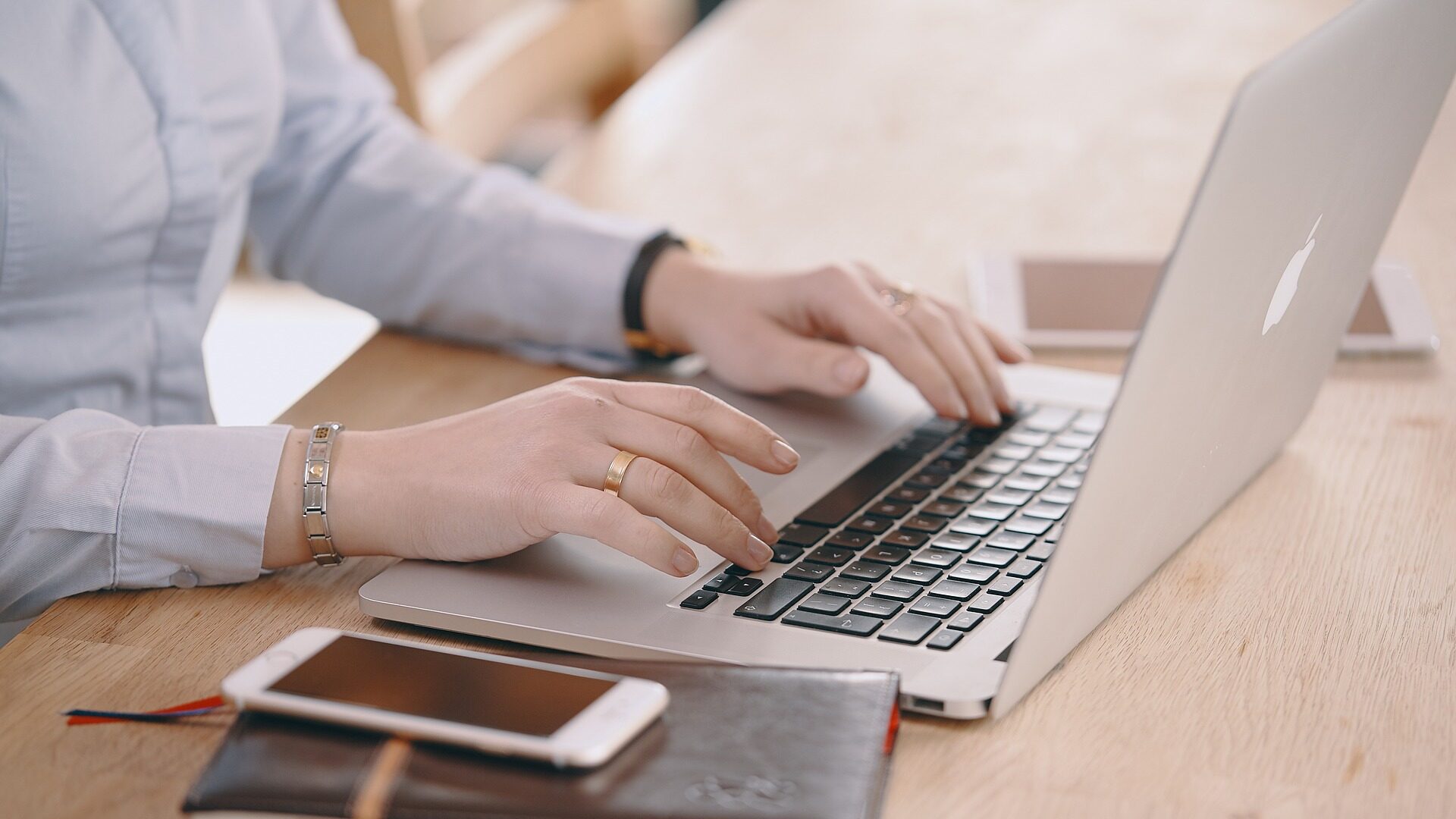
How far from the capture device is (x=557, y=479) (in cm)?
58

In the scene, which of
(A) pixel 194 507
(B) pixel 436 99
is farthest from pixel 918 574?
(B) pixel 436 99

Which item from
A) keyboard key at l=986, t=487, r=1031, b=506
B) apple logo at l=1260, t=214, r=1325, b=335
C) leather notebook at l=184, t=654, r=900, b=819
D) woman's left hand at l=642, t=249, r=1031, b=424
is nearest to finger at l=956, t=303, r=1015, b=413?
woman's left hand at l=642, t=249, r=1031, b=424

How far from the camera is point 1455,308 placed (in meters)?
0.90

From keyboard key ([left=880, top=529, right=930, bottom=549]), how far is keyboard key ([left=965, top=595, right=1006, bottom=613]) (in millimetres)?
56

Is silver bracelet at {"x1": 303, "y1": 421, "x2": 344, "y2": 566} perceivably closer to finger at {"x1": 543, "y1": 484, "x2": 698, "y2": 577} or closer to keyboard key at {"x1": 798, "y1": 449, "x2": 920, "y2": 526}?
finger at {"x1": 543, "y1": 484, "x2": 698, "y2": 577}

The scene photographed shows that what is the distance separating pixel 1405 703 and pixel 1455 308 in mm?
499

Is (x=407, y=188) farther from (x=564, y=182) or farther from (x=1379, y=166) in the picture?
(x=1379, y=166)

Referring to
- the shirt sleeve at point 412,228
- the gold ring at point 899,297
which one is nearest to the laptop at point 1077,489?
the gold ring at point 899,297

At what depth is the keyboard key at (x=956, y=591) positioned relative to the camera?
21.3 inches

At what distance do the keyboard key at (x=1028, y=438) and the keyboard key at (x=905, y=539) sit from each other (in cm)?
14

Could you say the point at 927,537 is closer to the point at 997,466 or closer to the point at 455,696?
the point at 997,466

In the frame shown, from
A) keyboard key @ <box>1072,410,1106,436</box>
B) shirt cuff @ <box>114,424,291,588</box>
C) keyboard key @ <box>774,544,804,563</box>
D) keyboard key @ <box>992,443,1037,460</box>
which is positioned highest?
shirt cuff @ <box>114,424,291,588</box>

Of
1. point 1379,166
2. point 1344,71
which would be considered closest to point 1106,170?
point 1379,166

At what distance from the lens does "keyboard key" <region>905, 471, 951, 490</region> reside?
0.66m
